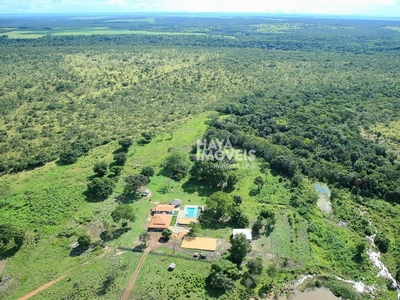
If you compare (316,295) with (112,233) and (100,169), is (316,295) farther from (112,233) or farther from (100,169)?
(100,169)

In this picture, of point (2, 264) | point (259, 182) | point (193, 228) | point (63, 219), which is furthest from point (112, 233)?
point (259, 182)

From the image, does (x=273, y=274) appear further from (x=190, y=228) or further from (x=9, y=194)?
(x=9, y=194)

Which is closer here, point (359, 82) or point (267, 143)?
point (267, 143)

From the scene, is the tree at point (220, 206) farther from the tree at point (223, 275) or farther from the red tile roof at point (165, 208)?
the tree at point (223, 275)

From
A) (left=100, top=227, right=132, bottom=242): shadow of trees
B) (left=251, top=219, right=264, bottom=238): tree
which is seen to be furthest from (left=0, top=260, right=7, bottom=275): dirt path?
(left=251, top=219, right=264, bottom=238): tree

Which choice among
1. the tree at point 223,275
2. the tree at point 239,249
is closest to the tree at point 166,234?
the tree at point 223,275

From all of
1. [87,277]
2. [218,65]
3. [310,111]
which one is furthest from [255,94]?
[87,277]
